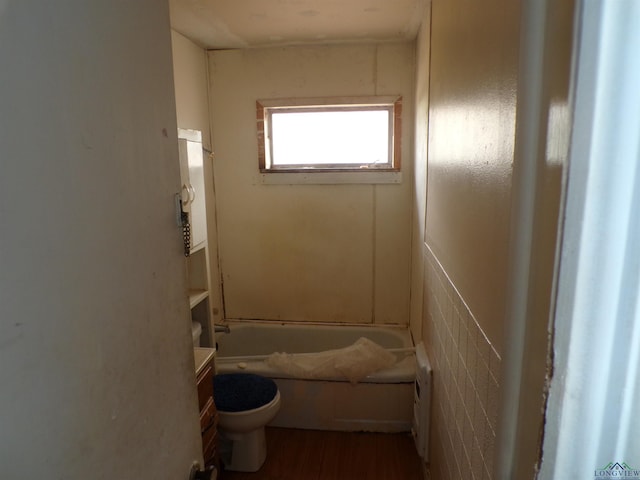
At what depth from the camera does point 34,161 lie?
Answer: 55 centimetres

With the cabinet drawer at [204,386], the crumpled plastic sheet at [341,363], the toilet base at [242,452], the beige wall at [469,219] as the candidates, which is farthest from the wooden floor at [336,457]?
the cabinet drawer at [204,386]

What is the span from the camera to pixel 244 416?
6.89ft

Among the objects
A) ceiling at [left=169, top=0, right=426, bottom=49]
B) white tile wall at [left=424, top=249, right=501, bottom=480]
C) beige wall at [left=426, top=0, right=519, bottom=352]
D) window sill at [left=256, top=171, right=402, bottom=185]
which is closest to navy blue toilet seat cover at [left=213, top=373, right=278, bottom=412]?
white tile wall at [left=424, top=249, right=501, bottom=480]

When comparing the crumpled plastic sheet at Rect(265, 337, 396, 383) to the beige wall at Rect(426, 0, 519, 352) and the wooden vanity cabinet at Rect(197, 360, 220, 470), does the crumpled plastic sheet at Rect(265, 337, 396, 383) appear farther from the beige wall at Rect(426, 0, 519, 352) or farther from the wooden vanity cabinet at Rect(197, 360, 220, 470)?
the beige wall at Rect(426, 0, 519, 352)

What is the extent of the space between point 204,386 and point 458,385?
1.09 meters

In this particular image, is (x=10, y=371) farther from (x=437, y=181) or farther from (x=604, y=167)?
(x=437, y=181)

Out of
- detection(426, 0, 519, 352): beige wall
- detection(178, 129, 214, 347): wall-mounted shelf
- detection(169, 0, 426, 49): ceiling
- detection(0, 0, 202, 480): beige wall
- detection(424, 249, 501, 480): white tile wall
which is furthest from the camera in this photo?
detection(169, 0, 426, 49): ceiling

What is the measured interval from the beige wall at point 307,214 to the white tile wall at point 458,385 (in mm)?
1084

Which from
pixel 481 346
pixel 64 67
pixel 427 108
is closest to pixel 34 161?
pixel 64 67

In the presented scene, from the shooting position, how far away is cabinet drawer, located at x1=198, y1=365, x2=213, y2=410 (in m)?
1.83

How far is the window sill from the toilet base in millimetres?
1680

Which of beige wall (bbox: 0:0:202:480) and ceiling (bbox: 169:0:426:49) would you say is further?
ceiling (bbox: 169:0:426:49)

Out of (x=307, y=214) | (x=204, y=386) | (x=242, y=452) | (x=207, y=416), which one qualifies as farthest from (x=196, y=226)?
(x=242, y=452)

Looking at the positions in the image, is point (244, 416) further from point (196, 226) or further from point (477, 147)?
point (477, 147)
